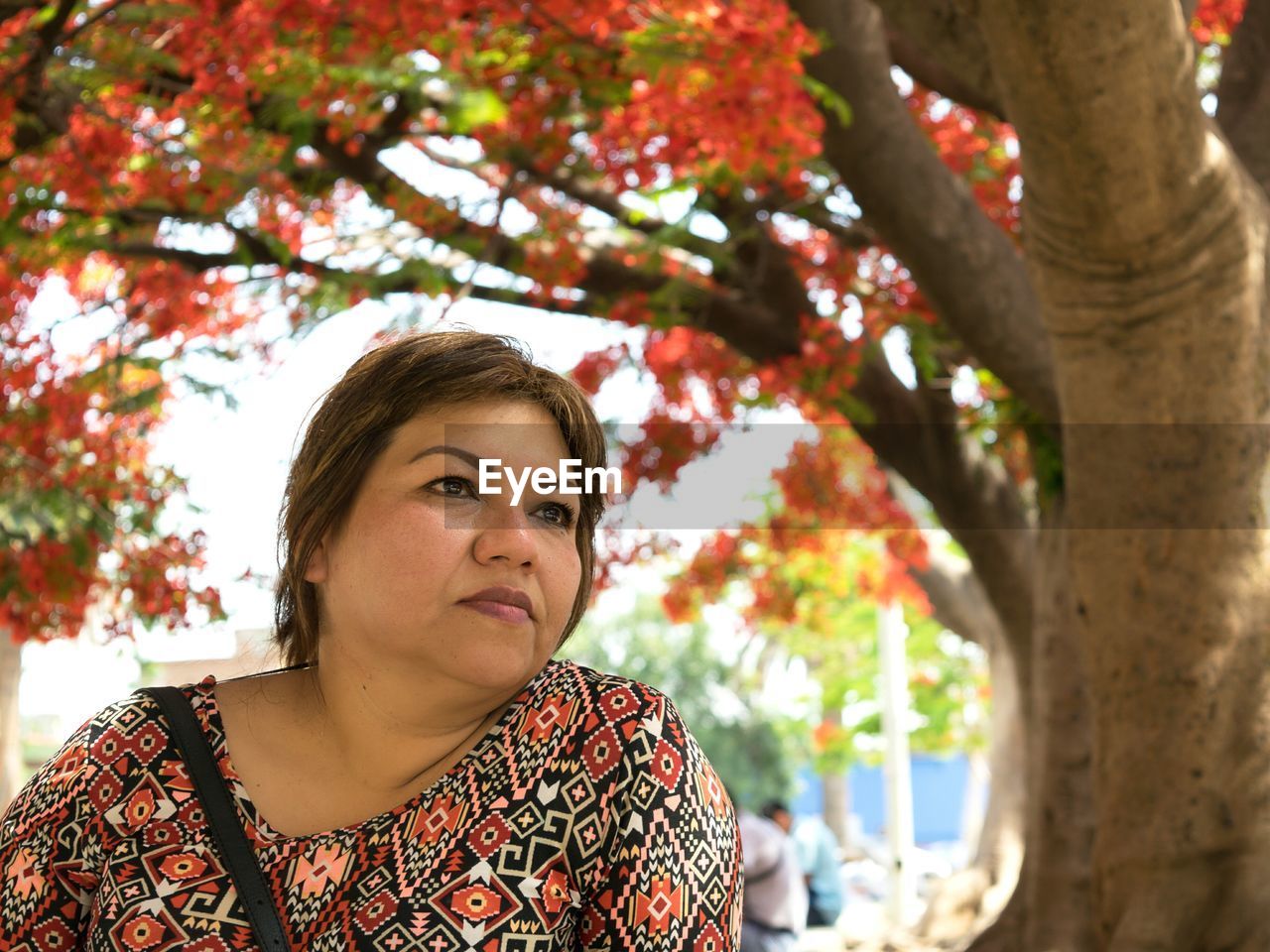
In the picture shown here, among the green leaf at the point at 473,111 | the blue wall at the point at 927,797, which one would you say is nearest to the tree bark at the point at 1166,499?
the green leaf at the point at 473,111

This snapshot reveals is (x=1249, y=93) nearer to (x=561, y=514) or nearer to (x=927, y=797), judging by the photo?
(x=561, y=514)

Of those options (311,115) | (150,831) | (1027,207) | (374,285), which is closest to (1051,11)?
(1027,207)

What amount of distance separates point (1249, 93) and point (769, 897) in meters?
4.66

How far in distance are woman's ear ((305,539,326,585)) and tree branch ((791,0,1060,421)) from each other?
3.89m

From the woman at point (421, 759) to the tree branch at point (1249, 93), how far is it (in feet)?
15.1

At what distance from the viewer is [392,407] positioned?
86.3 inches

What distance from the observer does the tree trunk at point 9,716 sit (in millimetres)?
12000

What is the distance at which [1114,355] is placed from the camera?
4453mm

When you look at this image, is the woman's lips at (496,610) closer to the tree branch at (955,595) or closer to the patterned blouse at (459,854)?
the patterned blouse at (459,854)

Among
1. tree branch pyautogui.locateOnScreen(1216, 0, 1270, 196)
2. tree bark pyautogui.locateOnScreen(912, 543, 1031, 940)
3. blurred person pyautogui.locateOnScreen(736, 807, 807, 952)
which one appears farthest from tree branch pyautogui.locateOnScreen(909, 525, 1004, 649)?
tree branch pyautogui.locateOnScreen(1216, 0, 1270, 196)

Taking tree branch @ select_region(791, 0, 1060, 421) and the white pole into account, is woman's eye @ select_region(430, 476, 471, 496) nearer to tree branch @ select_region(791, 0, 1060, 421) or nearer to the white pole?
tree branch @ select_region(791, 0, 1060, 421)

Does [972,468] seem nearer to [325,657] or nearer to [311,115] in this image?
[311,115]

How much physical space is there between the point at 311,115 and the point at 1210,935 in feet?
15.3

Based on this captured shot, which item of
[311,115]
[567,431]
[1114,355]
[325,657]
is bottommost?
[325,657]
